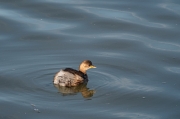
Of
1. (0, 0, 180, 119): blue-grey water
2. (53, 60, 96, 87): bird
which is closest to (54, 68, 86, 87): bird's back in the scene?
(53, 60, 96, 87): bird

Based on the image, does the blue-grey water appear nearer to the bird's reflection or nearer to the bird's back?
the bird's reflection

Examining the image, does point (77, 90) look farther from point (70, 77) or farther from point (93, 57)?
point (93, 57)

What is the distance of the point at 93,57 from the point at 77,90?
1465mm

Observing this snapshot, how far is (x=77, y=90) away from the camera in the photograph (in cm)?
1120

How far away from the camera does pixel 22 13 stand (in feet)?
50.3

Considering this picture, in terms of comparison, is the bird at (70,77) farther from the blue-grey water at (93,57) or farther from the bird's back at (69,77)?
the blue-grey water at (93,57)

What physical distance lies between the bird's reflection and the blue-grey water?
16 mm

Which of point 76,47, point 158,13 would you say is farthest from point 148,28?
point 76,47

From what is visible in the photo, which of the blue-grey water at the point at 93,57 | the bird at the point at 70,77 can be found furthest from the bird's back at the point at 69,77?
the blue-grey water at the point at 93,57

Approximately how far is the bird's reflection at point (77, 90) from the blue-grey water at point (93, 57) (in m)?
0.02

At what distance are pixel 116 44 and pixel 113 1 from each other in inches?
127

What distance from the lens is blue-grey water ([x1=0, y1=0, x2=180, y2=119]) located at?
33.4 ft

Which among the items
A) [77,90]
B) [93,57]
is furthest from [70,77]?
[93,57]

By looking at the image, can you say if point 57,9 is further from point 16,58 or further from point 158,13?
point 16,58
